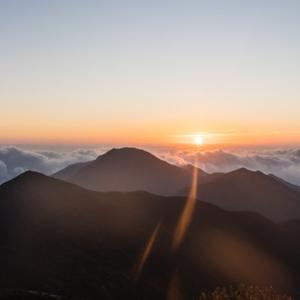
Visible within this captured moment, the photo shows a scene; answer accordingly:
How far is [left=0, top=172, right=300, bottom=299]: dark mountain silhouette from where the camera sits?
78.4 metres

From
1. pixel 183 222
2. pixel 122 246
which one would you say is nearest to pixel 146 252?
pixel 122 246

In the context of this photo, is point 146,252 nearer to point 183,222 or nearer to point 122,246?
point 122,246

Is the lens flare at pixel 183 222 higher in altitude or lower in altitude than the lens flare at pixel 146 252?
lower

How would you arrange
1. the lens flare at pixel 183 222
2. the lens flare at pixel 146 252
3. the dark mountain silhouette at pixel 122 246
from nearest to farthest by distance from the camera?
the dark mountain silhouette at pixel 122 246
the lens flare at pixel 146 252
the lens flare at pixel 183 222

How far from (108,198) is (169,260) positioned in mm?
49615

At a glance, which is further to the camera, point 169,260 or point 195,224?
point 195,224

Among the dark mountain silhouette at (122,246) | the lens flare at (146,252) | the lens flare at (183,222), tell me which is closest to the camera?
the dark mountain silhouette at (122,246)

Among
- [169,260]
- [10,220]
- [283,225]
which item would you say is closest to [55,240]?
[10,220]

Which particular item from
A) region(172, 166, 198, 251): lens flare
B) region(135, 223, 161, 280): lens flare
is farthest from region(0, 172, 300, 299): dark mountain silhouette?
region(172, 166, 198, 251): lens flare

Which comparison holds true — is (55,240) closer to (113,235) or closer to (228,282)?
(113,235)

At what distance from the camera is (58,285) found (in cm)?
7088

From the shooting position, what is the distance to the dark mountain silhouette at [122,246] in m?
78.4

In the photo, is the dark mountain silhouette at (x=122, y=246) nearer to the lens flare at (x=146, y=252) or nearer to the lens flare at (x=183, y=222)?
the lens flare at (x=146, y=252)

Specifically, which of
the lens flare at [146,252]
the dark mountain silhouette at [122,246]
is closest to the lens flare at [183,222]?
the dark mountain silhouette at [122,246]
